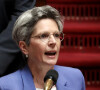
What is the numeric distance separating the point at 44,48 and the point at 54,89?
0.16 meters

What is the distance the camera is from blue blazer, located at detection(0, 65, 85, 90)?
2.72ft

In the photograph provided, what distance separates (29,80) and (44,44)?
137 millimetres

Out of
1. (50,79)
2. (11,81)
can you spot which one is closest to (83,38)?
(11,81)

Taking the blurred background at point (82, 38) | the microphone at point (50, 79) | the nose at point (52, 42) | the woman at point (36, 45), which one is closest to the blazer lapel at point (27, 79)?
the woman at point (36, 45)

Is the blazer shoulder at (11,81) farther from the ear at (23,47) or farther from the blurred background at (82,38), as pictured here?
the blurred background at (82,38)

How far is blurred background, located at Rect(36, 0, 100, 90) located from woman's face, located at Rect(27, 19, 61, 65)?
51cm

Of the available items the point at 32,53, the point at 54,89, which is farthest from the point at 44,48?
the point at 54,89

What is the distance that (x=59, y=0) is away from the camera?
1488mm

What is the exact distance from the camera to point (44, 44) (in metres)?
0.81

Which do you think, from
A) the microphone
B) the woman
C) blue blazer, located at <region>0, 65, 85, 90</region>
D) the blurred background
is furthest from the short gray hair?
the blurred background

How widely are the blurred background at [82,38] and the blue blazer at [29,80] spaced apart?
382mm

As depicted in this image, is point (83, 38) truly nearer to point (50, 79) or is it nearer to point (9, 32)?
point (9, 32)

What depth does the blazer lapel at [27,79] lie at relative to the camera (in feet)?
2.80

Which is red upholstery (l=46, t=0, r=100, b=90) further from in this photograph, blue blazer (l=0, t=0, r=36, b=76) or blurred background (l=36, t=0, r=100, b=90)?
blue blazer (l=0, t=0, r=36, b=76)
